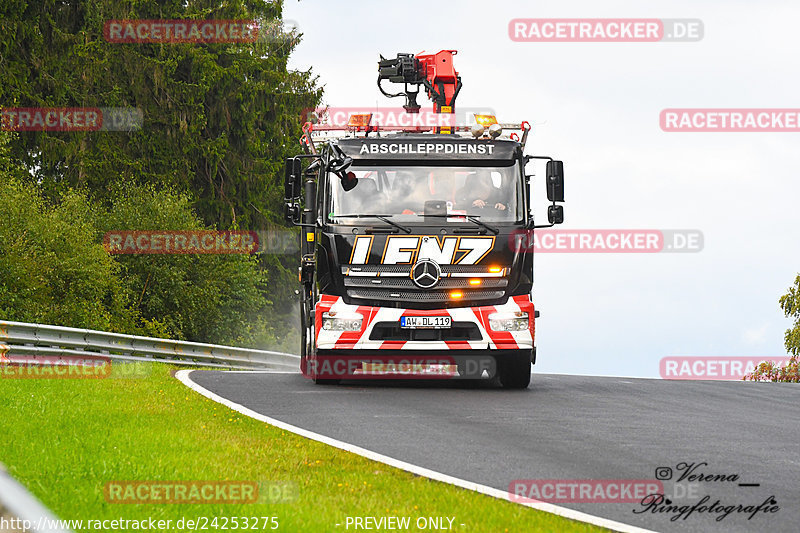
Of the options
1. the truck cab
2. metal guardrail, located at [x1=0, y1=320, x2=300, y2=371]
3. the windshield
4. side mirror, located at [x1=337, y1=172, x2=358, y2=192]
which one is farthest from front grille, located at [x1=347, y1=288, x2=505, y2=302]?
metal guardrail, located at [x1=0, y1=320, x2=300, y2=371]

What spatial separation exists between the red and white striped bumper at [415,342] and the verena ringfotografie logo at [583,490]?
6614mm

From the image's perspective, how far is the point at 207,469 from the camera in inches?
305

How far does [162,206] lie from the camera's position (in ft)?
118

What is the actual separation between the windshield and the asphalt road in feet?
8.14

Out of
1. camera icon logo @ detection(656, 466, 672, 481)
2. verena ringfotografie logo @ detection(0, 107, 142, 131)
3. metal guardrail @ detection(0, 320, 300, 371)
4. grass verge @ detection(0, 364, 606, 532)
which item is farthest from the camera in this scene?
verena ringfotografie logo @ detection(0, 107, 142, 131)

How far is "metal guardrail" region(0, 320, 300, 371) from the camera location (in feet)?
63.0

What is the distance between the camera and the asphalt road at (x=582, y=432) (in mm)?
7609

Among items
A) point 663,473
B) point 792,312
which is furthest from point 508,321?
point 792,312

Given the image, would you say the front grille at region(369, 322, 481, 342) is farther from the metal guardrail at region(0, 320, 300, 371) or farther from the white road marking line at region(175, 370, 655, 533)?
the metal guardrail at region(0, 320, 300, 371)

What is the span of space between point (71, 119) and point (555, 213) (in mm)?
24282

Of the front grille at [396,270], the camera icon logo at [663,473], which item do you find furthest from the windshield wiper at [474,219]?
the camera icon logo at [663,473]

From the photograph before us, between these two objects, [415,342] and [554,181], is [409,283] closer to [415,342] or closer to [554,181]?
[415,342]

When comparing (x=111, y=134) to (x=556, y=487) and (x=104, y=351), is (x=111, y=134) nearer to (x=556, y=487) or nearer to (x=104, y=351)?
(x=104, y=351)

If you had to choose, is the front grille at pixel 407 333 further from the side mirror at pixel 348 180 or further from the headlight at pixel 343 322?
the side mirror at pixel 348 180
